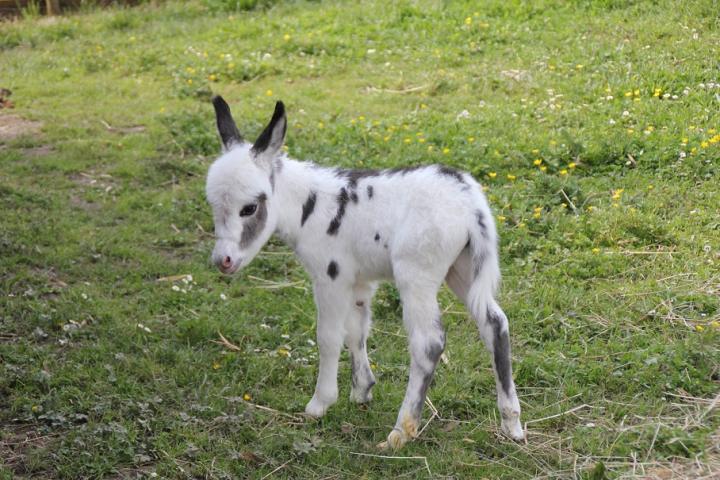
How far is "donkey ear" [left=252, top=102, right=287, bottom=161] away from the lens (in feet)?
16.9

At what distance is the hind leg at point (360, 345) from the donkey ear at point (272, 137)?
3.16 feet

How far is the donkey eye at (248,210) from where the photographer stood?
5.13m

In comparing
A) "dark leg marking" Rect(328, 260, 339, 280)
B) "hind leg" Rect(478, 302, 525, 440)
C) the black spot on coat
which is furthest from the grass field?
the black spot on coat

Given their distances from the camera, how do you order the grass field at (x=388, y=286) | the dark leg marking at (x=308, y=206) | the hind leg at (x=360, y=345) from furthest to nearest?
the hind leg at (x=360, y=345), the dark leg marking at (x=308, y=206), the grass field at (x=388, y=286)

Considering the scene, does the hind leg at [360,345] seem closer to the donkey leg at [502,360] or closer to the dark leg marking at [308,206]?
the dark leg marking at [308,206]

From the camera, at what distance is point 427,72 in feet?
37.4

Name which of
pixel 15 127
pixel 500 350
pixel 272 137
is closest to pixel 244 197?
pixel 272 137

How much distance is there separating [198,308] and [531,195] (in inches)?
116

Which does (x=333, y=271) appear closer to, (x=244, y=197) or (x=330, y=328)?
(x=330, y=328)

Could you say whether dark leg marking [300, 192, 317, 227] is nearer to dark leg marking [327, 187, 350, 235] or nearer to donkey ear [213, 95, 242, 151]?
dark leg marking [327, 187, 350, 235]

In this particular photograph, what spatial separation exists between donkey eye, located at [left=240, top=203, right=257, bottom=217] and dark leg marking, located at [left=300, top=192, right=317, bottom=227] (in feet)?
1.21

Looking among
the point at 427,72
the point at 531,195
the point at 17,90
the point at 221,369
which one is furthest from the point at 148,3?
Answer: the point at 221,369

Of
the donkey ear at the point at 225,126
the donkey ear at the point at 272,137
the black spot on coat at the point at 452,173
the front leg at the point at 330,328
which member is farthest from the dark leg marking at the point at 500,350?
the donkey ear at the point at 225,126

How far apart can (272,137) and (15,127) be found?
6.77 m
